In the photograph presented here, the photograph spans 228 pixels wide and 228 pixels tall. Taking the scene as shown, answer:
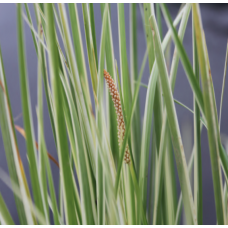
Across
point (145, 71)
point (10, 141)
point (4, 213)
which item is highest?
point (145, 71)

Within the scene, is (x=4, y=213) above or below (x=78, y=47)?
below

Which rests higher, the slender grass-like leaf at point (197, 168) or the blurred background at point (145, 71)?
the blurred background at point (145, 71)

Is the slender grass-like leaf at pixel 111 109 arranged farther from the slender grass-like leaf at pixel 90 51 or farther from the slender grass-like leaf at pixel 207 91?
the slender grass-like leaf at pixel 207 91

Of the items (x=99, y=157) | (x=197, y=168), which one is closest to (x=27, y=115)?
(x=99, y=157)

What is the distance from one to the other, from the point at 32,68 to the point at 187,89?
355 millimetres

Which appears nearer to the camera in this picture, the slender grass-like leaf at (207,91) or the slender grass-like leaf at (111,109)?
the slender grass-like leaf at (207,91)

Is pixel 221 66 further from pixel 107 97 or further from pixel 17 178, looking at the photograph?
pixel 17 178

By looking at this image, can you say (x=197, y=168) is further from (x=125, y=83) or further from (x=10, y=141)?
(x=10, y=141)

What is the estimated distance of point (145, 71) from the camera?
0.41 meters

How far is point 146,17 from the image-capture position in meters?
0.37

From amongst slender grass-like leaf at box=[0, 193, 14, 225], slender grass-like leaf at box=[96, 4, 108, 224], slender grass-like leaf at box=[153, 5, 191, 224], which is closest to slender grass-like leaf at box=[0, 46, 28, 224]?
slender grass-like leaf at box=[0, 193, 14, 225]

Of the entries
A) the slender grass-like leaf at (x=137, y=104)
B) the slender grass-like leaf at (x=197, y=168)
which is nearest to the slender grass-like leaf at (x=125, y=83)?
the slender grass-like leaf at (x=137, y=104)

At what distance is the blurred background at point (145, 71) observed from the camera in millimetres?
404

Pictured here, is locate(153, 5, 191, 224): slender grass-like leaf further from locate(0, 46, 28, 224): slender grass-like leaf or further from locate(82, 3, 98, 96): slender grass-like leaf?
locate(0, 46, 28, 224): slender grass-like leaf
